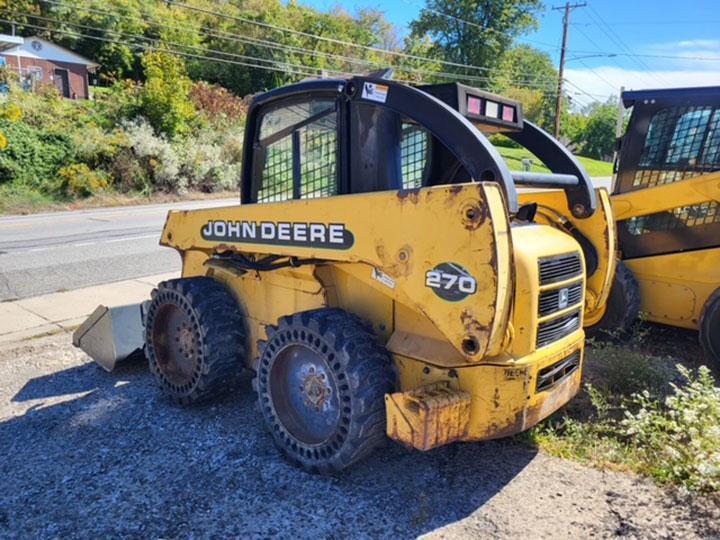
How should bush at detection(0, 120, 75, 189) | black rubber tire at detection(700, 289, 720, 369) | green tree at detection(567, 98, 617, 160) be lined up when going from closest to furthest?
black rubber tire at detection(700, 289, 720, 369)
bush at detection(0, 120, 75, 189)
green tree at detection(567, 98, 617, 160)

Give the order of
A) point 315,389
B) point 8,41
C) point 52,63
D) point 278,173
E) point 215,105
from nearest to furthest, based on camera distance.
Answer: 1. point 315,389
2. point 278,173
3. point 215,105
4. point 8,41
5. point 52,63

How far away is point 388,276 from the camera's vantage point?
2.89 metres

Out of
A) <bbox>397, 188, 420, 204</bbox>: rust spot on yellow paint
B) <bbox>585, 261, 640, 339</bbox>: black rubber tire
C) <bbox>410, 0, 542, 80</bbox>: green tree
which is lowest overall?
<bbox>585, 261, 640, 339</bbox>: black rubber tire

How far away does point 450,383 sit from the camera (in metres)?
2.93

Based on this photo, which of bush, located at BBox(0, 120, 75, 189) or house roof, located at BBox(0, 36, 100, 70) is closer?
bush, located at BBox(0, 120, 75, 189)

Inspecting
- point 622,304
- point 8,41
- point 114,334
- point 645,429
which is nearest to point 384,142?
point 645,429

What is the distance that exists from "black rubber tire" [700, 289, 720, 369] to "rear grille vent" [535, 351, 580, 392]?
2.15m

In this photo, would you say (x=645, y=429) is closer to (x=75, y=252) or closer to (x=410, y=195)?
(x=410, y=195)

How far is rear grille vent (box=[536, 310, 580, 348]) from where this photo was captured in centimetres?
306

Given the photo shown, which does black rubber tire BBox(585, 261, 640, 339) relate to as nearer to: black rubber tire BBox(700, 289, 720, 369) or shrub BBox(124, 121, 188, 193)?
black rubber tire BBox(700, 289, 720, 369)

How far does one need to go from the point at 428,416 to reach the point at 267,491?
108 centimetres

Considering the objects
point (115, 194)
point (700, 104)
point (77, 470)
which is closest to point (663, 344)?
point (700, 104)

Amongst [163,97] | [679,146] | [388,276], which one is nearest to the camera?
[388,276]

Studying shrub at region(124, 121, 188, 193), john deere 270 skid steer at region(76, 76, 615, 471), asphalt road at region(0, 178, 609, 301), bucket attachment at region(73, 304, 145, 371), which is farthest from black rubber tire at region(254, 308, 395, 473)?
shrub at region(124, 121, 188, 193)
